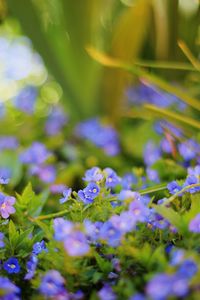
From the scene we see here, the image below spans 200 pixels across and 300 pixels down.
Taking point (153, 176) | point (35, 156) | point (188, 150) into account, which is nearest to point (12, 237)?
point (153, 176)

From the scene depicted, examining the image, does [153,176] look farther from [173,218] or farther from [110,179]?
[173,218]

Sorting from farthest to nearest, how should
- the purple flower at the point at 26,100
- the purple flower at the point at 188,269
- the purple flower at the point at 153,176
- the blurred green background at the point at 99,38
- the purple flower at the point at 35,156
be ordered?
the purple flower at the point at 26,100 < the blurred green background at the point at 99,38 < the purple flower at the point at 35,156 < the purple flower at the point at 153,176 < the purple flower at the point at 188,269

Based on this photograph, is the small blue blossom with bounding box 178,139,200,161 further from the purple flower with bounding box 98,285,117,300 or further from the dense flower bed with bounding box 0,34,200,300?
the purple flower with bounding box 98,285,117,300

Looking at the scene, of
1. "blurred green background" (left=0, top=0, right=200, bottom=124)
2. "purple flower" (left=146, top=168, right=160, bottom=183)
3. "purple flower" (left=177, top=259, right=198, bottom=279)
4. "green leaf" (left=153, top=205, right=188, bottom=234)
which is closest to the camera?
"purple flower" (left=177, top=259, right=198, bottom=279)

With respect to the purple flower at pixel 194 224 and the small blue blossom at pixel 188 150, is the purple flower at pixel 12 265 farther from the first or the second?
the small blue blossom at pixel 188 150

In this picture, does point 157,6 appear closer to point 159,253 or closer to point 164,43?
point 164,43

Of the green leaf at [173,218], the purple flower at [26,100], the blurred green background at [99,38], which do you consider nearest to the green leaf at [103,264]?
the green leaf at [173,218]

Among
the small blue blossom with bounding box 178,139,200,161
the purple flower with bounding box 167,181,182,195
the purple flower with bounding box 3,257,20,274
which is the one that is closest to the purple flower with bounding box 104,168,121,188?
the purple flower with bounding box 167,181,182,195

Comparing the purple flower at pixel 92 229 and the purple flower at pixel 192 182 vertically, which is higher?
the purple flower at pixel 192 182
